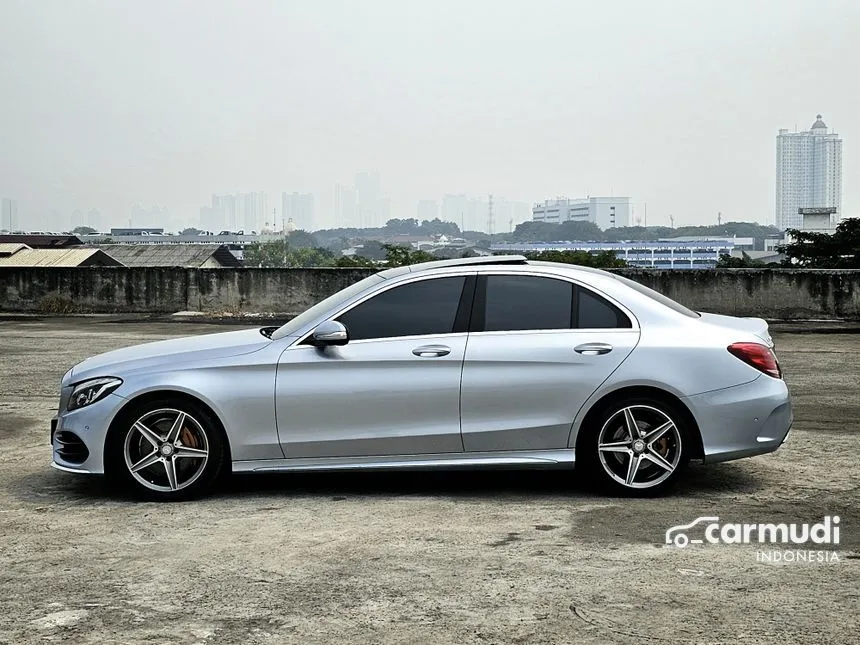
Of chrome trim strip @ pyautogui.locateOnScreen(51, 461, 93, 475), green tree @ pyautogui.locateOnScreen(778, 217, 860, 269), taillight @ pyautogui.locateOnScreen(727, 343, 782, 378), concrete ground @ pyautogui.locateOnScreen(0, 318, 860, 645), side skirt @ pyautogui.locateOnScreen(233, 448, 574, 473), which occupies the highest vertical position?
green tree @ pyautogui.locateOnScreen(778, 217, 860, 269)

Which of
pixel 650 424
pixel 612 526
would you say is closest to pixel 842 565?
pixel 612 526

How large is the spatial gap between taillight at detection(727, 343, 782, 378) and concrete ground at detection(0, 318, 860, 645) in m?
0.75

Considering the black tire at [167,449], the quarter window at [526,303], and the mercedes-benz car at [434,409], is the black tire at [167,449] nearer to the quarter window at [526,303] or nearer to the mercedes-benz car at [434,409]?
the mercedes-benz car at [434,409]

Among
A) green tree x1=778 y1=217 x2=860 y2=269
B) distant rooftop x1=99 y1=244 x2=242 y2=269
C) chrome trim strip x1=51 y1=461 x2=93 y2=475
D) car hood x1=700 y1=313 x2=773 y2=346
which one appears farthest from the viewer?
distant rooftop x1=99 y1=244 x2=242 y2=269

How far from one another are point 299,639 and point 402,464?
2603 millimetres

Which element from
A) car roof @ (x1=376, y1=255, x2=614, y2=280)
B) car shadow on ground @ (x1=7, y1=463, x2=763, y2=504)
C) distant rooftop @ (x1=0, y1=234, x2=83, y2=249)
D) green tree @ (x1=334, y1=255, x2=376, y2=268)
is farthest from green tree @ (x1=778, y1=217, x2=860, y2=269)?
distant rooftop @ (x1=0, y1=234, x2=83, y2=249)

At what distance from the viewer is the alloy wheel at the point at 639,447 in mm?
6785

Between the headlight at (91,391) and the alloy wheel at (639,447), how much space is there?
2.95 meters

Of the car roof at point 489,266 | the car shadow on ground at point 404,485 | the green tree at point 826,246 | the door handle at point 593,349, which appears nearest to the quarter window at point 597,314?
the door handle at point 593,349

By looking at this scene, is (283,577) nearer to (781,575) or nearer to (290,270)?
(781,575)

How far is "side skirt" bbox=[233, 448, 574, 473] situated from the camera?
6840mm

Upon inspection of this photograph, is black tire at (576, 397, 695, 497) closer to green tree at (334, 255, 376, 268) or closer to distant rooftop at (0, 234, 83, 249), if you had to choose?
green tree at (334, 255, 376, 268)

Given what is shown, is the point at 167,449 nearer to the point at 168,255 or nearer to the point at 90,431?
the point at 90,431

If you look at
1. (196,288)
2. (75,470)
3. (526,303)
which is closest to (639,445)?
(526,303)
